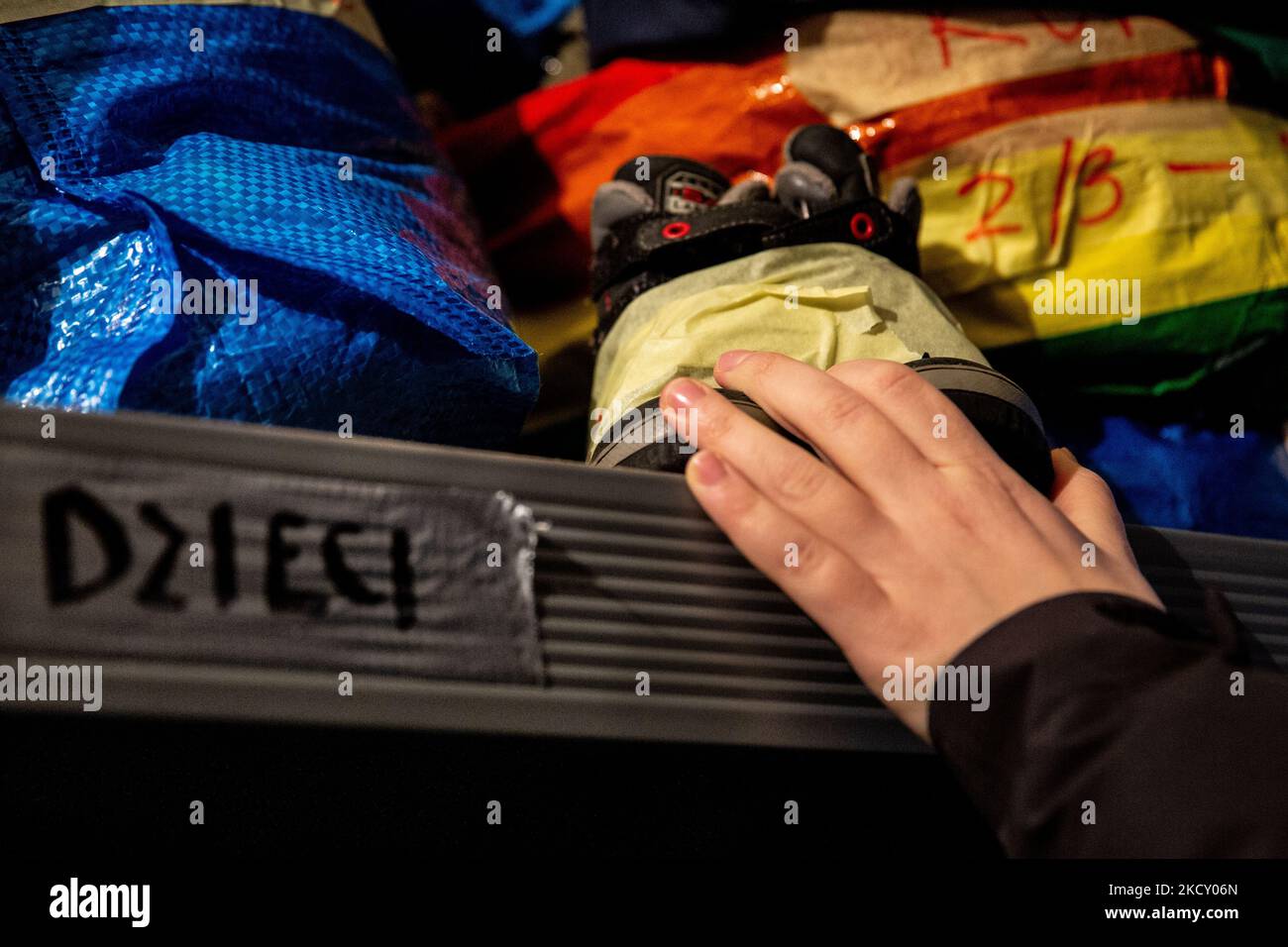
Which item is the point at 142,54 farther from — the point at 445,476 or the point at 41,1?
the point at 445,476

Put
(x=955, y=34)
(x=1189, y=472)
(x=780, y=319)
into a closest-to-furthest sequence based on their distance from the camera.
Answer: (x=780, y=319), (x=1189, y=472), (x=955, y=34)

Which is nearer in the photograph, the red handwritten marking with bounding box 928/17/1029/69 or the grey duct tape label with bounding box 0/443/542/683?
the grey duct tape label with bounding box 0/443/542/683

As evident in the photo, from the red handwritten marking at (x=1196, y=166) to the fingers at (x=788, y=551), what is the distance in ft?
2.55

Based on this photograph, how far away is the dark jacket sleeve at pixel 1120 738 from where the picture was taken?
49 centimetres

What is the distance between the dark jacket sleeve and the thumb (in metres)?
0.09

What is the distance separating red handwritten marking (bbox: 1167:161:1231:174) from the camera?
105 centimetres

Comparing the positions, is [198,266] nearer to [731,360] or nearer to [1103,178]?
[731,360]

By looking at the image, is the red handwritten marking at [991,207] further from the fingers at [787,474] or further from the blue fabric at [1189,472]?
the fingers at [787,474]

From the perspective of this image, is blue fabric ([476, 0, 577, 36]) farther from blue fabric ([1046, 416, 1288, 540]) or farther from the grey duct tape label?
the grey duct tape label

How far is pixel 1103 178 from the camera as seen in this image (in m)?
1.05

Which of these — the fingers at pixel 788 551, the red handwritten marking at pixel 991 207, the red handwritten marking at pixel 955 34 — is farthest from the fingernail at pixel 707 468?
the red handwritten marking at pixel 955 34

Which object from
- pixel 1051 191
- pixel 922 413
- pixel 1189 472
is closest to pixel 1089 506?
pixel 922 413

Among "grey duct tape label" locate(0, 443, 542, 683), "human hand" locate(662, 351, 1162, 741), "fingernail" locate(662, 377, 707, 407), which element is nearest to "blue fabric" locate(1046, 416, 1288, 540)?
"human hand" locate(662, 351, 1162, 741)

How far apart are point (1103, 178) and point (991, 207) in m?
0.13
